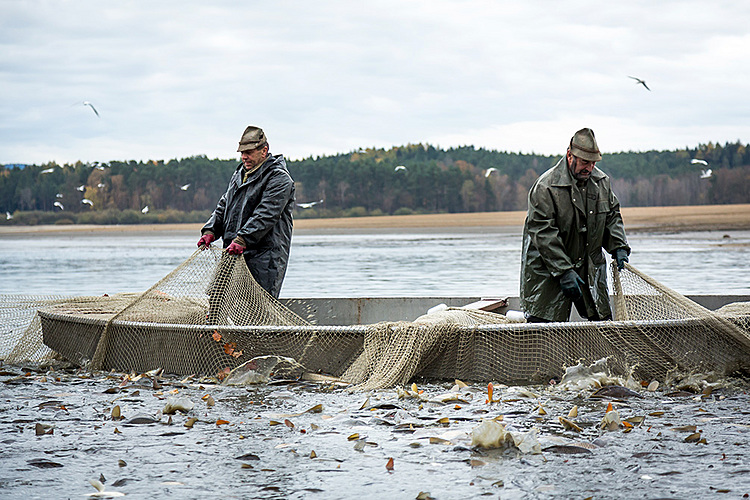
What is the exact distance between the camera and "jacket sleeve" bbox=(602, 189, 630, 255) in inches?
273

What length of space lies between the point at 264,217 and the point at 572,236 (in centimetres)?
255

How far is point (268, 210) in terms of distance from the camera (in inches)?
297

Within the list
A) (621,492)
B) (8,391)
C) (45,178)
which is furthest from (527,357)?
(45,178)

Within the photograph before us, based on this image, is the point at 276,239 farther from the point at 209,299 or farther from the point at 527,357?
the point at 527,357

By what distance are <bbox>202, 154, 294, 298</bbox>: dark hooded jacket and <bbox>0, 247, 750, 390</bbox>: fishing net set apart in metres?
0.27

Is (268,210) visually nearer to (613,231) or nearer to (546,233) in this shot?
(546,233)

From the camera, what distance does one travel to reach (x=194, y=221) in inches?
2881

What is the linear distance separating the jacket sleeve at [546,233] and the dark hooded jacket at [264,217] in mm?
2124

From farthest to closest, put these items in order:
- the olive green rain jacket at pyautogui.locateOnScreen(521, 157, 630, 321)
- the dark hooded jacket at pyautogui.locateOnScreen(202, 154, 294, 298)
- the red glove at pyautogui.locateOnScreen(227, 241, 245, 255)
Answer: the dark hooded jacket at pyautogui.locateOnScreen(202, 154, 294, 298) < the red glove at pyautogui.locateOnScreen(227, 241, 245, 255) < the olive green rain jacket at pyautogui.locateOnScreen(521, 157, 630, 321)

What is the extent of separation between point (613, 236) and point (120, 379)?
13.4 feet

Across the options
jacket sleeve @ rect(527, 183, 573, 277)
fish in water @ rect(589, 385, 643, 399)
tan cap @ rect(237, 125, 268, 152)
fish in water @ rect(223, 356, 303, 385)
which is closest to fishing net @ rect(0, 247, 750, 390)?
fish in water @ rect(223, 356, 303, 385)

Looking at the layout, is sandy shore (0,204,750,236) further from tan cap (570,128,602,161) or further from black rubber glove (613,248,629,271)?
tan cap (570,128,602,161)

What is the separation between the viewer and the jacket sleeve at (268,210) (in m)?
7.50

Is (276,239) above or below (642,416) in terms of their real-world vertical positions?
above
